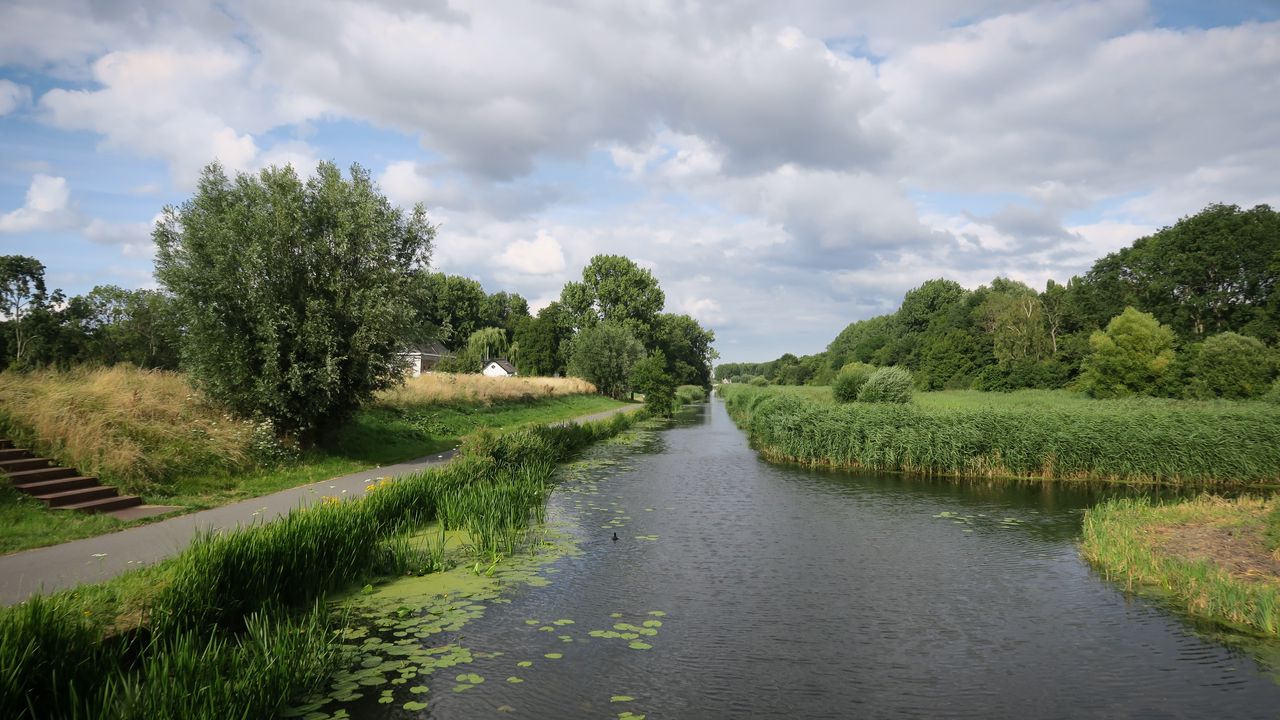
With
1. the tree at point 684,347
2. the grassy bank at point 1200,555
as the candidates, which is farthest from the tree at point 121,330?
the tree at point 684,347

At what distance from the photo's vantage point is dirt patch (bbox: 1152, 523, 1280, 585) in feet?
31.1

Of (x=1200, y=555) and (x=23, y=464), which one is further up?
(x=23, y=464)

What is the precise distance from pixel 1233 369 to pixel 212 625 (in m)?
48.4

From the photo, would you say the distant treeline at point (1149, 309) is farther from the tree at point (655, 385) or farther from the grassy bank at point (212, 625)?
the grassy bank at point (212, 625)

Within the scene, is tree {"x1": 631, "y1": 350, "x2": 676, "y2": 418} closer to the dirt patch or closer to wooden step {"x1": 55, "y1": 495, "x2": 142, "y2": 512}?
the dirt patch

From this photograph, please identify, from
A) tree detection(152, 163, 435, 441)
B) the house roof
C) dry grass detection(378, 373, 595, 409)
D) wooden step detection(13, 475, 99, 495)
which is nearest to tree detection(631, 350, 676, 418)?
dry grass detection(378, 373, 595, 409)

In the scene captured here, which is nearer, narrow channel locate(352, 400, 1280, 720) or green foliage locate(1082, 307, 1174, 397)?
narrow channel locate(352, 400, 1280, 720)

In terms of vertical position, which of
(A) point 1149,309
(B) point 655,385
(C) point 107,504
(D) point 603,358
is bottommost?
(C) point 107,504

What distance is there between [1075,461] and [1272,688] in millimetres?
14668

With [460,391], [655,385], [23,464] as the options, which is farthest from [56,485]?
A: [655,385]

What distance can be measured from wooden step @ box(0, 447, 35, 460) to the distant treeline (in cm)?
5141

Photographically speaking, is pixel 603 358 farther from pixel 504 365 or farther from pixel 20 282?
pixel 20 282

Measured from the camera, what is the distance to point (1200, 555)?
1033 centimetres

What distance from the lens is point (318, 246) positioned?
55.6ft
